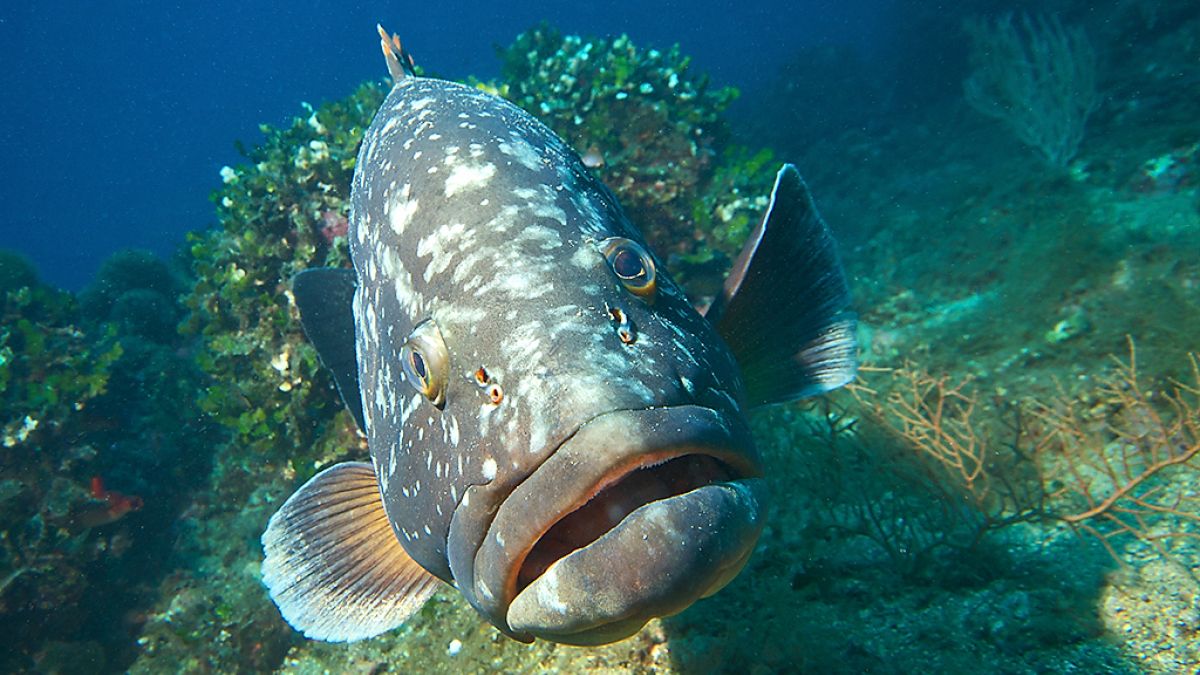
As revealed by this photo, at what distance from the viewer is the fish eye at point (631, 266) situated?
2.35 m

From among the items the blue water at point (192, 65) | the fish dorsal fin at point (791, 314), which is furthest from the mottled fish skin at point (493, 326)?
the blue water at point (192, 65)

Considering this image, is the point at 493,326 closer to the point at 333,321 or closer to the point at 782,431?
the point at 333,321

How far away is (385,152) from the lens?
370cm

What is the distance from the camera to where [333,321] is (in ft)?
14.0

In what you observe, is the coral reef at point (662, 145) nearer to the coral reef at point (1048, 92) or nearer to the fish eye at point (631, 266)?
the fish eye at point (631, 266)

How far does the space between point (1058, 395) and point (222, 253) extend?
8776mm

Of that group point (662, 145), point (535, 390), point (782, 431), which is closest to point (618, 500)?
point (535, 390)

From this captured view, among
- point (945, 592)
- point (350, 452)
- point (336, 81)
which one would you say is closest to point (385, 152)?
point (350, 452)

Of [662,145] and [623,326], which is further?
[662,145]

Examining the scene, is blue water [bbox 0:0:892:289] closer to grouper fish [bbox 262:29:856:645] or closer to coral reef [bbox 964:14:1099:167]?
coral reef [bbox 964:14:1099:167]

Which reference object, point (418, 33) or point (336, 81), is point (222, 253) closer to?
point (336, 81)

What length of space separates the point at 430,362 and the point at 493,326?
298 millimetres

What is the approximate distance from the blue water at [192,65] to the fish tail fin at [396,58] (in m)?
48.9

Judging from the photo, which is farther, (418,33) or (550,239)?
(418,33)
